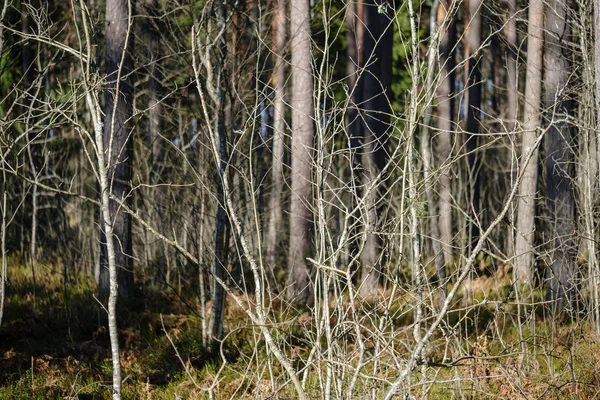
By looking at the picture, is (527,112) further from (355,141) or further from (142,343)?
(142,343)

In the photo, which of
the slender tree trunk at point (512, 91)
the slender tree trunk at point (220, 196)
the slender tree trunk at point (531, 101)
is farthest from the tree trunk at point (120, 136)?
the slender tree trunk at point (531, 101)

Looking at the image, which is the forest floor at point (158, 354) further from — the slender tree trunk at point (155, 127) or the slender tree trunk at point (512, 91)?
the slender tree trunk at point (155, 127)

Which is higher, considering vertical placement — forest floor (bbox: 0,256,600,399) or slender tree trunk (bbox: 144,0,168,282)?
slender tree trunk (bbox: 144,0,168,282)

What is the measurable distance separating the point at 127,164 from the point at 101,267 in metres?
1.48

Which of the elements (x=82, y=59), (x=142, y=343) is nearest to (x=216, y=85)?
(x=82, y=59)

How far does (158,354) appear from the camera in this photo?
8016 mm

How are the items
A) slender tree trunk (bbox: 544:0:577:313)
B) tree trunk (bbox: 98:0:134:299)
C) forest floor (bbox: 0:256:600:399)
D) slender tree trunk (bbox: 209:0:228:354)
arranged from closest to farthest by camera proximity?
forest floor (bbox: 0:256:600:399), slender tree trunk (bbox: 209:0:228:354), slender tree trunk (bbox: 544:0:577:313), tree trunk (bbox: 98:0:134:299)

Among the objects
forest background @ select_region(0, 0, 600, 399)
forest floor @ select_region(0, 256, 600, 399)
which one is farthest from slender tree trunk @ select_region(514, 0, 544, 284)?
forest floor @ select_region(0, 256, 600, 399)

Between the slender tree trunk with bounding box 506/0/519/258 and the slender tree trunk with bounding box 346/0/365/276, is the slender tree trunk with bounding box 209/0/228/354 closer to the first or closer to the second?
the slender tree trunk with bounding box 346/0/365/276

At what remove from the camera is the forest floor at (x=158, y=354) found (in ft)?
19.7

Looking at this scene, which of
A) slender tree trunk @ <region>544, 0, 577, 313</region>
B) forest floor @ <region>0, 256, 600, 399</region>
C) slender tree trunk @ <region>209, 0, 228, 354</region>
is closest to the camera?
forest floor @ <region>0, 256, 600, 399</region>

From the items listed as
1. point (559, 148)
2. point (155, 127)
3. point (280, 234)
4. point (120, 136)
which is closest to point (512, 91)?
point (559, 148)

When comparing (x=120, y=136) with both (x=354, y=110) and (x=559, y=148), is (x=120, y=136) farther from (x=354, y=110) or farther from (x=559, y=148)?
(x=354, y=110)

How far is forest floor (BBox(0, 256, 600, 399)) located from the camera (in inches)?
237
